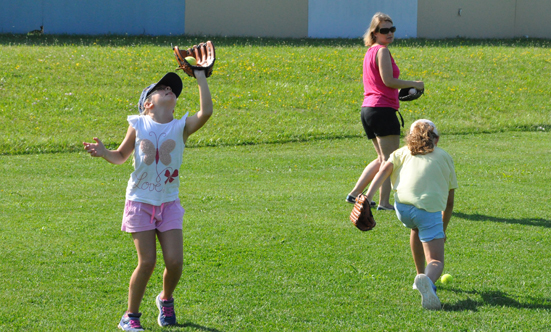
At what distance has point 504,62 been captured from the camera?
22.0 m

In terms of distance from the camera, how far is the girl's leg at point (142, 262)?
11.7 ft

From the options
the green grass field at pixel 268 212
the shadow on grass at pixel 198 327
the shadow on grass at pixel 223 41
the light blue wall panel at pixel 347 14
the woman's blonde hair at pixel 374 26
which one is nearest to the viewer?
the shadow on grass at pixel 198 327

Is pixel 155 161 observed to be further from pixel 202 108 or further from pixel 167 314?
pixel 167 314

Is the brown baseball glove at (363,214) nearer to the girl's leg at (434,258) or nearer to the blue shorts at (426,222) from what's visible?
the blue shorts at (426,222)

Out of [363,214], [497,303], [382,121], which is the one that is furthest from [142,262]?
[382,121]

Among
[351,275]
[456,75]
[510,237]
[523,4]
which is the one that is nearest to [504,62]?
[456,75]

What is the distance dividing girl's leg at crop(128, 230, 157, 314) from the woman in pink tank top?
3.39 meters

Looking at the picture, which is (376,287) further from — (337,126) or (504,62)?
(504,62)

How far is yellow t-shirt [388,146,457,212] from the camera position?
13.5 ft

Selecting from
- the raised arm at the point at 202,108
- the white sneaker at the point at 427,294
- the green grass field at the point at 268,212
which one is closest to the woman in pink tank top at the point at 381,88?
the green grass field at the point at 268,212

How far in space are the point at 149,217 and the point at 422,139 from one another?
2023 mm

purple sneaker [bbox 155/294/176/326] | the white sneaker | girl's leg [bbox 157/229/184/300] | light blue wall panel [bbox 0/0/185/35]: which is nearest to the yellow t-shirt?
the white sneaker

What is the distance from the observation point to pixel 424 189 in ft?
13.6

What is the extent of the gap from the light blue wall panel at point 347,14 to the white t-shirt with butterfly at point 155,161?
84.1 feet
